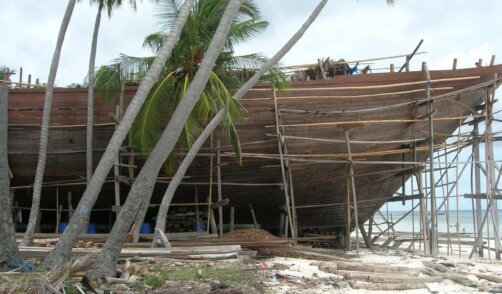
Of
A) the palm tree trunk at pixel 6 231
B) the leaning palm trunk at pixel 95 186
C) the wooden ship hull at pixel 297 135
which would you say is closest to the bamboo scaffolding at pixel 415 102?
the wooden ship hull at pixel 297 135

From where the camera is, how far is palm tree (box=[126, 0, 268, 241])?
11266mm

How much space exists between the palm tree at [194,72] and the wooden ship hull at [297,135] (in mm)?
1396

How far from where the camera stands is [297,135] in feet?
45.7

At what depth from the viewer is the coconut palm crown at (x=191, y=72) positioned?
11305mm

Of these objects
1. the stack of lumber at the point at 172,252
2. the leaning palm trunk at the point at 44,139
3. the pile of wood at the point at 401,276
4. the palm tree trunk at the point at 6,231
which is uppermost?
the leaning palm trunk at the point at 44,139

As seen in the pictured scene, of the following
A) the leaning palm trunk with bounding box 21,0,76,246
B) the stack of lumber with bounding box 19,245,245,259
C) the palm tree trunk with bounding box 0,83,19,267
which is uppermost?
the leaning palm trunk with bounding box 21,0,76,246

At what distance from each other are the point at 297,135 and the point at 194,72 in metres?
3.59

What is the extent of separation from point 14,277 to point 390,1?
8.74m

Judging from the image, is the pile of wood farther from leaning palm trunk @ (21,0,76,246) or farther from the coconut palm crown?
leaning palm trunk @ (21,0,76,246)

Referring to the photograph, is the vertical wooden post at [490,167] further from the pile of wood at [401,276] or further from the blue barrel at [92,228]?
the blue barrel at [92,228]

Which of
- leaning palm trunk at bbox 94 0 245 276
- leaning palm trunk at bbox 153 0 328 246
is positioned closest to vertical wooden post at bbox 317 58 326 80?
leaning palm trunk at bbox 153 0 328 246

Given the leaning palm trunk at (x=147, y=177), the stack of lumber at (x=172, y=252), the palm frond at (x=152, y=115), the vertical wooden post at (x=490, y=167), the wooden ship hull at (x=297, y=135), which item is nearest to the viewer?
the leaning palm trunk at (x=147, y=177)

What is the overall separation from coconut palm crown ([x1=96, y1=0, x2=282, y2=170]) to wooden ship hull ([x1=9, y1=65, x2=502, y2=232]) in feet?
4.20

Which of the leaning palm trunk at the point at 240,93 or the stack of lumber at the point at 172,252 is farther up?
the leaning palm trunk at the point at 240,93
